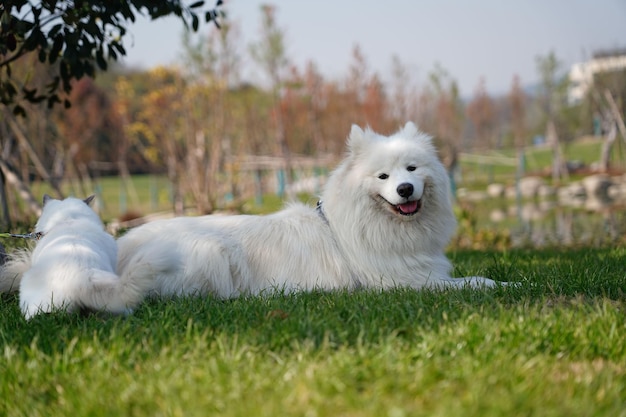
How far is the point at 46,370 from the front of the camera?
2758 millimetres

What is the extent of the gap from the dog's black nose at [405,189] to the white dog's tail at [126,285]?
5.96 feet

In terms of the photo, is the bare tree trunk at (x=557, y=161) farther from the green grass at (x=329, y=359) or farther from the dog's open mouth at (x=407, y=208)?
the green grass at (x=329, y=359)

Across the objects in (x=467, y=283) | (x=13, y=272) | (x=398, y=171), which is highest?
(x=398, y=171)

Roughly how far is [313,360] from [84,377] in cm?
98

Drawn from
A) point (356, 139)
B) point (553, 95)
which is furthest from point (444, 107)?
point (356, 139)

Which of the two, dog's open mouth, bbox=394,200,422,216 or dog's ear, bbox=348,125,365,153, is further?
dog's ear, bbox=348,125,365,153

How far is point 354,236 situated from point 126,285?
6.35ft

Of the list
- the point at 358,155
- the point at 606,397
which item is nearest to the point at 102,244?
the point at 358,155

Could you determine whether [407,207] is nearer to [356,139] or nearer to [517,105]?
[356,139]

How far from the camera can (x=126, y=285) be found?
10.8 ft

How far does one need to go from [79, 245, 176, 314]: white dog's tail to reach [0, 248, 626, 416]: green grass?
11cm

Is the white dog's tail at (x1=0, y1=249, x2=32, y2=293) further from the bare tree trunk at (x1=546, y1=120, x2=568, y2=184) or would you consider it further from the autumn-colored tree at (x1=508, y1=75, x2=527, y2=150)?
the autumn-colored tree at (x1=508, y1=75, x2=527, y2=150)

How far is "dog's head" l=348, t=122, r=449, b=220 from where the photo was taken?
4527 mm

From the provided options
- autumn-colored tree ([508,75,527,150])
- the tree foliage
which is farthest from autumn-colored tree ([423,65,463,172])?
the tree foliage
